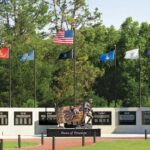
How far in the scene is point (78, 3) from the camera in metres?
78.8

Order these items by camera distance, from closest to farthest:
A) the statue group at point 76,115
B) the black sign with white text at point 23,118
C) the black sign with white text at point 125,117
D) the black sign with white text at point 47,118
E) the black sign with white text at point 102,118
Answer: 1. the statue group at point 76,115
2. the black sign with white text at point 47,118
3. the black sign with white text at point 23,118
4. the black sign with white text at point 102,118
5. the black sign with white text at point 125,117

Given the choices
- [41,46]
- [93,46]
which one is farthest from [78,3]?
[41,46]

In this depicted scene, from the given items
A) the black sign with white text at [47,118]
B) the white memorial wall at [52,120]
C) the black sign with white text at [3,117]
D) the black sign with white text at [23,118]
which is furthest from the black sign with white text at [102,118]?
the black sign with white text at [3,117]

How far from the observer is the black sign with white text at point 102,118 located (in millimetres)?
51531

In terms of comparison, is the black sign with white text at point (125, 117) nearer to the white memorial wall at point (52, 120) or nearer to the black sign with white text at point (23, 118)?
the white memorial wall at point (52, 120)

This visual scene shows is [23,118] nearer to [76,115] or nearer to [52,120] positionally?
[52,120]

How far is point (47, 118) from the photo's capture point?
167 ft

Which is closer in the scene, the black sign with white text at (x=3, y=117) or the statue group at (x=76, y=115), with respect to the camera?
the statue group at (x=76, y=115)

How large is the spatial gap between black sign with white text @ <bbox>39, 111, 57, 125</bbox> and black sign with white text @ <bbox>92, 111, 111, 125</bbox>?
3536mm

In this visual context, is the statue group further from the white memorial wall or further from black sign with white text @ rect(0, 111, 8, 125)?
black sign with white text @ rect(0, 111, 8, 125)

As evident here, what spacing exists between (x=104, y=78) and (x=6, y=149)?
4925 cm

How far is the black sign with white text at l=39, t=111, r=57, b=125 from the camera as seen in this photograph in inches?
1997

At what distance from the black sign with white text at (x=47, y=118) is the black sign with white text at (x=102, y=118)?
3.54 meters

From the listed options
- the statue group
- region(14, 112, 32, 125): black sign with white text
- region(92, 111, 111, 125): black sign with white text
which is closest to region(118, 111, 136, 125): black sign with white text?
region(92, 111, 111, 125): black sign with white text
